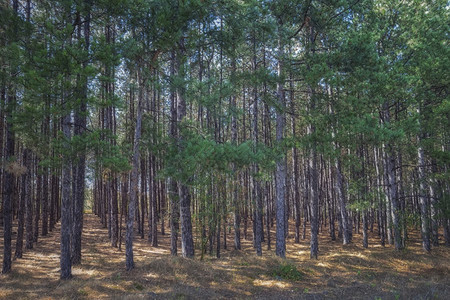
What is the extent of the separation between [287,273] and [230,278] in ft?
7.33

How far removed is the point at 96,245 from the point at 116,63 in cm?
1222

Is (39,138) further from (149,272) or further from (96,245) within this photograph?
(96,245)

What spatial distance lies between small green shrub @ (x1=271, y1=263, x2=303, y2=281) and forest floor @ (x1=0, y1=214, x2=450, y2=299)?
51 mm

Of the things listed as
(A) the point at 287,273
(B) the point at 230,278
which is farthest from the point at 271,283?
(B) the point at 230,278

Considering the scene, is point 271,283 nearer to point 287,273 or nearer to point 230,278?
point 287,273

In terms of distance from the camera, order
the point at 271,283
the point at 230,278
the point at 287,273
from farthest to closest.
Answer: the point at 287,273
the point at 230,278
the point at 271,283

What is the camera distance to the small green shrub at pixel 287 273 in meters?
10.6

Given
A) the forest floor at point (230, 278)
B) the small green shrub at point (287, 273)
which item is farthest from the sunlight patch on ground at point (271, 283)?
the small green shrub at point (287, 273)

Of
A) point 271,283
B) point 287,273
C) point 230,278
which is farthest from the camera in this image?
point 287,273

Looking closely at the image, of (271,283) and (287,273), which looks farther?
(287,273)

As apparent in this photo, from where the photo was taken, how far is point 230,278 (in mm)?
10133

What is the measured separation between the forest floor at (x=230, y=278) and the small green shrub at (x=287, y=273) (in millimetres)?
51

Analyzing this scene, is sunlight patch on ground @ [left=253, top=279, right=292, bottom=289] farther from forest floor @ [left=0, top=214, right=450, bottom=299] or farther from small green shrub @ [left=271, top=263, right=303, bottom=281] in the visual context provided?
small green shrub @ [left=271, top=263, right=303, bottom=281]

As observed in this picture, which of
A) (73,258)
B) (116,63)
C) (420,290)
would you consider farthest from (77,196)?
(420,290)
